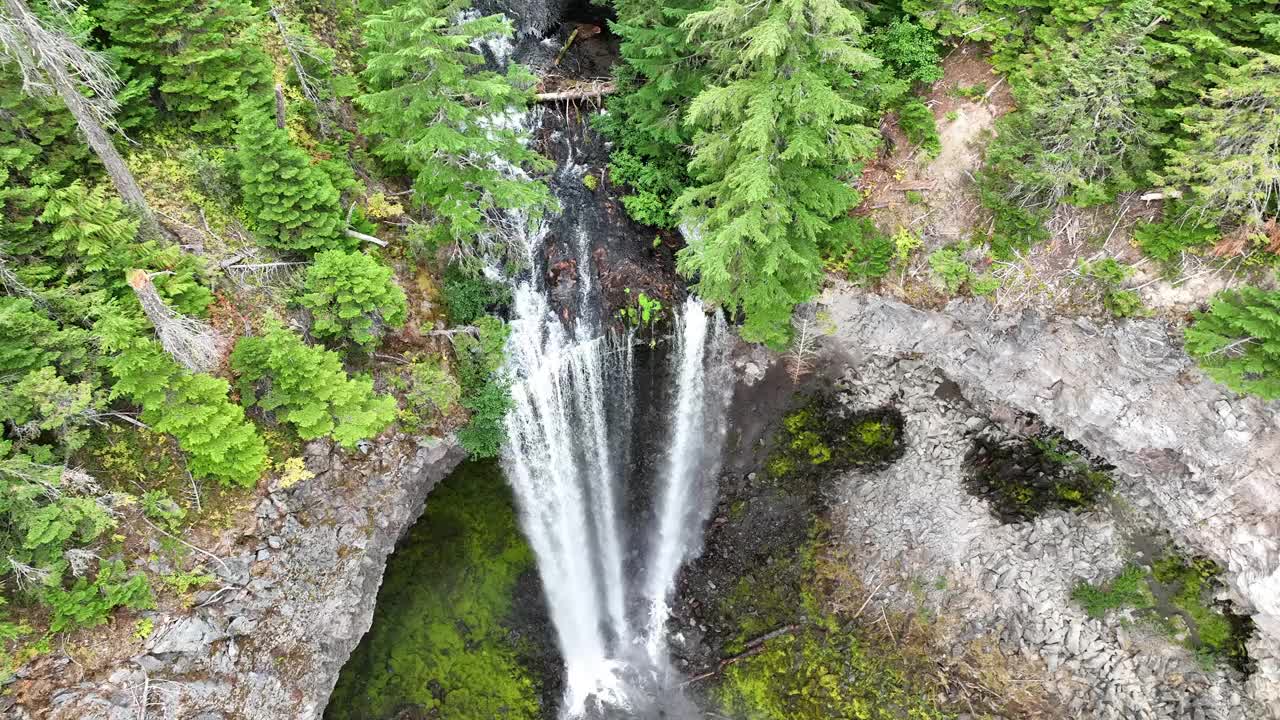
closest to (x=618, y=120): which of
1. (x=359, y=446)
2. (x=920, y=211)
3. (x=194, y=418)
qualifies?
(x=920, y=211)

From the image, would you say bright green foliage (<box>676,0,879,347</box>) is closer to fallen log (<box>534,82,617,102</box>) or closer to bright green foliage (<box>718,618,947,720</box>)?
fallen log (<box>534,82,617,102</box>)

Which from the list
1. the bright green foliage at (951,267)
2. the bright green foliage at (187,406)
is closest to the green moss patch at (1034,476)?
the bright green foliage at (951,267)

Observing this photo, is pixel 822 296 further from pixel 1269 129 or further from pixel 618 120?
pixel 1269 129

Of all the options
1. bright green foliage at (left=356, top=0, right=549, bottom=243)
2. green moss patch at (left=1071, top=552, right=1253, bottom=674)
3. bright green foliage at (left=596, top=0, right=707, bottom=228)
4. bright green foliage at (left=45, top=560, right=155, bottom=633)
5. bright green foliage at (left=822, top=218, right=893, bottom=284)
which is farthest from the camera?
bright green foliage at (left=822, top=218, right=893, bottom=284)

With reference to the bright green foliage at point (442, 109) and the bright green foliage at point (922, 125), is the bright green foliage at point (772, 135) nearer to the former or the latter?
the bright green foliage at point (922, 125)

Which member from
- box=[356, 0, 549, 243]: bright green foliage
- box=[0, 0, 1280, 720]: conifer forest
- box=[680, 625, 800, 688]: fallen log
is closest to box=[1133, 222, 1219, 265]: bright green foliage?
box=[0, 0, 1280, 720]: conifer forest

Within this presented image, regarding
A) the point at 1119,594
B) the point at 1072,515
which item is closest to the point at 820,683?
the point at 1119,594

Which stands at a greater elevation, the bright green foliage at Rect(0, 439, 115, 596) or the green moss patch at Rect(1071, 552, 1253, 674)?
the bright green foliage at Rect(0, 439, 115, 596)
